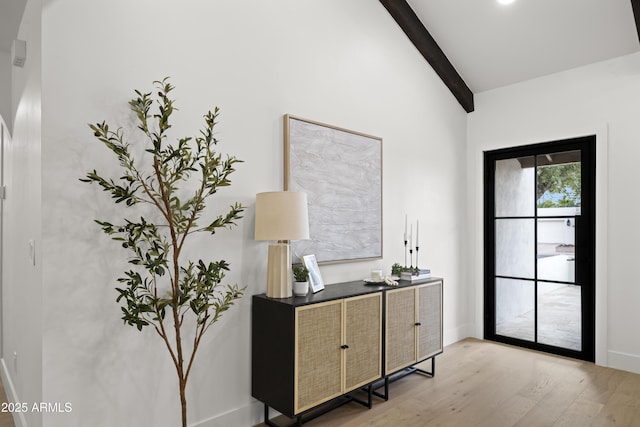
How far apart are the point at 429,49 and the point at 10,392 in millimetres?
4361

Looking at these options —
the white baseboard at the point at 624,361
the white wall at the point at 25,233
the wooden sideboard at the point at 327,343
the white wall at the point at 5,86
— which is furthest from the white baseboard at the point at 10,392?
A: the white baseboard at the point at 624,361

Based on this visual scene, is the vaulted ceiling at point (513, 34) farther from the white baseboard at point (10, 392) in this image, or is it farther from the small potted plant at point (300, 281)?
the white baseboard at point (10, 392)

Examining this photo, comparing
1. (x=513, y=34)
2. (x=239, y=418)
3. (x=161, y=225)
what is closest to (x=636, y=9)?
(x=513, y=34)

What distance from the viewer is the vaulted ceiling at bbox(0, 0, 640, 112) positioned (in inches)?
125

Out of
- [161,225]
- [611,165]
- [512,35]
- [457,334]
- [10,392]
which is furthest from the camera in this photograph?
[457,334]

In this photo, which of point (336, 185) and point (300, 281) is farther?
point (336, 185)

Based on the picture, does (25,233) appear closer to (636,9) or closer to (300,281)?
(300,281)

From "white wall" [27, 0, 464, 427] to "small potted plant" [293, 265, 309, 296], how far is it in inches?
8.5

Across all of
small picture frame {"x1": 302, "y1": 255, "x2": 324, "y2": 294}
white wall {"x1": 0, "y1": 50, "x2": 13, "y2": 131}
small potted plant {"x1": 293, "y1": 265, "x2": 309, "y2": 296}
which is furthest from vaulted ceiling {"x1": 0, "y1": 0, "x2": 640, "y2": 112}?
small potted plant {"x1": 293, "y1": 265, "x2": 309, "y2": 296}

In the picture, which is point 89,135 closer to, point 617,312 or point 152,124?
point 152,124

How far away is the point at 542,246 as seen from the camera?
3.85 meters

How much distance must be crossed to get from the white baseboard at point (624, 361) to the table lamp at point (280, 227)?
2.93m

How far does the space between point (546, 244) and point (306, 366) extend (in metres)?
2.82

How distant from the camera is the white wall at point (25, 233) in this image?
185 centimetres
